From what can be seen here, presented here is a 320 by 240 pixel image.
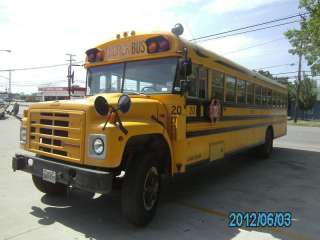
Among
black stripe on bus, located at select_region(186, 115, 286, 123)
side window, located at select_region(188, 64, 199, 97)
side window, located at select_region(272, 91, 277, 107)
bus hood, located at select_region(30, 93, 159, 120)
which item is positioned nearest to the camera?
bus hood, located at select_region(30, 93, 159, 120)

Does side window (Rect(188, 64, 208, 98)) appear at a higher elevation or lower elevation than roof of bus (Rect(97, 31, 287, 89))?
lower

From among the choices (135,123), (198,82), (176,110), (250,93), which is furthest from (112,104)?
(250,93)

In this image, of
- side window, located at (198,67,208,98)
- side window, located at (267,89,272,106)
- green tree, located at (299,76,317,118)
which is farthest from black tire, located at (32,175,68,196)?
green tree, located at (299,76,317,118)

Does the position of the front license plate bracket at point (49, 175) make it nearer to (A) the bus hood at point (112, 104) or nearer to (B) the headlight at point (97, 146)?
(B) the headlight at point (97, 146)

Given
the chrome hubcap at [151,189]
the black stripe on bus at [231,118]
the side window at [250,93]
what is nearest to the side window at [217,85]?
the black stripe on bus at [231,118]

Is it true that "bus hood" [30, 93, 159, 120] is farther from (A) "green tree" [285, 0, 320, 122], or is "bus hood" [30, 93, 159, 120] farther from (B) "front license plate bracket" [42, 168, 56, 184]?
(A) "green tree" [285, 0, 320, 122]

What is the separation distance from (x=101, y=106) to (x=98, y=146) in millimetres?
493

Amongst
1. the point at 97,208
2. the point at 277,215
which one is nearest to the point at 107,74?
the point at 97,208

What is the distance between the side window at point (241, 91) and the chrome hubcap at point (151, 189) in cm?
381

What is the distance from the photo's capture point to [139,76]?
5.64 metres

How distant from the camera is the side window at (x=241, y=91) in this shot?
8094mm

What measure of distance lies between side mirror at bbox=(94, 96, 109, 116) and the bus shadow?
154cm

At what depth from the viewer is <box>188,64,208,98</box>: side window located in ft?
19.1

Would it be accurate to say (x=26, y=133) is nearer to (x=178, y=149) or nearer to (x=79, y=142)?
(x=79, y=142)
